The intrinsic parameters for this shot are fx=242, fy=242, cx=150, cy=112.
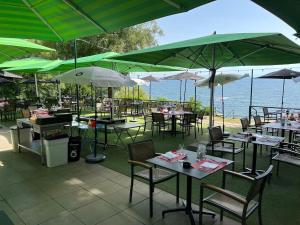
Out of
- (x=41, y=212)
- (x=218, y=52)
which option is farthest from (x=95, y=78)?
(x=218, y=52)

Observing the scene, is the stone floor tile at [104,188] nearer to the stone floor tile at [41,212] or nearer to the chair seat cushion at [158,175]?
the stone floor tile at [41,212]

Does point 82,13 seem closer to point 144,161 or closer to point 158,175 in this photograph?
point 144,161

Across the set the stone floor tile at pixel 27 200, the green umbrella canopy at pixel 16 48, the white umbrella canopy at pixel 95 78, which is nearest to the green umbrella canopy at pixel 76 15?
the green umbrella canopy at pixel 16 48

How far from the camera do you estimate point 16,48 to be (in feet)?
14.9

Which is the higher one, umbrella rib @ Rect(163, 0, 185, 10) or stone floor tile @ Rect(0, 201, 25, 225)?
umbrella rib @ Rect(163, 0, 185, 10)

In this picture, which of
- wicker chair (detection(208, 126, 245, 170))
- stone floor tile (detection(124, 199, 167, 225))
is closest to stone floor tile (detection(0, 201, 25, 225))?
stone floor tile (detection(124, 199, 167, 225))

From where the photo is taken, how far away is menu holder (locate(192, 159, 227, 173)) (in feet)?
9.24

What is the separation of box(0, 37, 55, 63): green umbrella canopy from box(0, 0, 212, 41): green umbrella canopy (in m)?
0.85

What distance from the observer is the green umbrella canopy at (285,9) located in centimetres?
207

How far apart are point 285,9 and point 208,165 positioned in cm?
182

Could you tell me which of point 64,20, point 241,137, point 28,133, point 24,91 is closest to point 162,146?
point 241,137

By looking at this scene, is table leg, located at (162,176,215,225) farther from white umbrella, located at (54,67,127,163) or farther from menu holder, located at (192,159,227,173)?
white umbrella, located at (54,67,127,163)

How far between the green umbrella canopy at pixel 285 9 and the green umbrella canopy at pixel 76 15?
0.53 metres

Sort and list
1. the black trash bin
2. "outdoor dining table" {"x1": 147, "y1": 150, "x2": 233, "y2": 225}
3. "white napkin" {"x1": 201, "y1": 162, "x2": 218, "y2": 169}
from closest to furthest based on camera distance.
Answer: "outdoor dining table" {"x1": 147, "y1": 150, "x2": 233, "y2": 225} → "white napkin" {"x1": 201, "y1": 162, "x2": 218, "y2": 169} → the black trash bin
